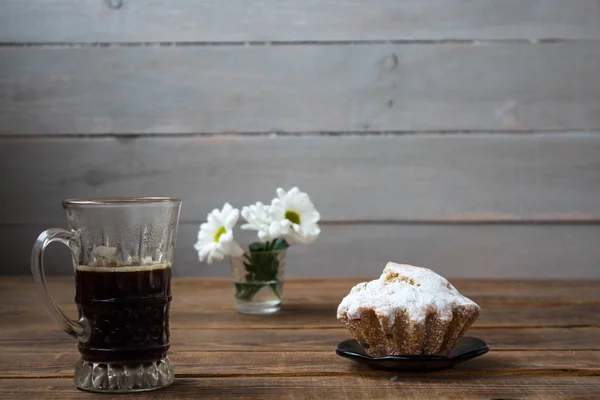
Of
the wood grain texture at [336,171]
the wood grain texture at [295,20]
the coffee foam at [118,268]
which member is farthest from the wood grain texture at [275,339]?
the wood grain texture at [295,20]

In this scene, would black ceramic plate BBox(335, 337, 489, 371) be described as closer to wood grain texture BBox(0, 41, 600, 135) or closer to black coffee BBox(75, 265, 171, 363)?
black coffee BBox(75, 265, 171, 363)

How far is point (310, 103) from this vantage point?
7.32ft

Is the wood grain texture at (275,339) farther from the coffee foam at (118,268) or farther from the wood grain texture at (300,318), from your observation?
the coffee foam at (118,268)

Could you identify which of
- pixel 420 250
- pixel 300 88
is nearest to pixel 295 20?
pixel 300 88

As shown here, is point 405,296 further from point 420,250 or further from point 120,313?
point 420,250

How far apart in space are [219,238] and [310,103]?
0.95 metres

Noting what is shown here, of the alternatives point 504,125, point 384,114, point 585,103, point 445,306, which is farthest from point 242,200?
point 445,306

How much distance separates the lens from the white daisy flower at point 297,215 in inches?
53.3

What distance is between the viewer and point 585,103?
88.4 inches

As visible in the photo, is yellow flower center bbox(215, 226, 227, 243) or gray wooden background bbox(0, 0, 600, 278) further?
gray wooden background bbox(0, 0, 600, 278)

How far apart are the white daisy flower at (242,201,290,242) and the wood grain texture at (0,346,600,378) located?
376 mm

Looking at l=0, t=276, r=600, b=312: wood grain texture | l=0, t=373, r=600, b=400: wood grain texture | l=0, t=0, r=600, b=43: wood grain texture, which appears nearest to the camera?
l=0, t=373, r=600, b=400: wood grain texture

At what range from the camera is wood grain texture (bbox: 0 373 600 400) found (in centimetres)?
77

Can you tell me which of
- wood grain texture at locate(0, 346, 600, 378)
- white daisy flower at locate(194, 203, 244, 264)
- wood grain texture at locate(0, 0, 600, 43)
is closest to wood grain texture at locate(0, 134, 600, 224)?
wood grain texture at locate(0, 0, 600, 43)
